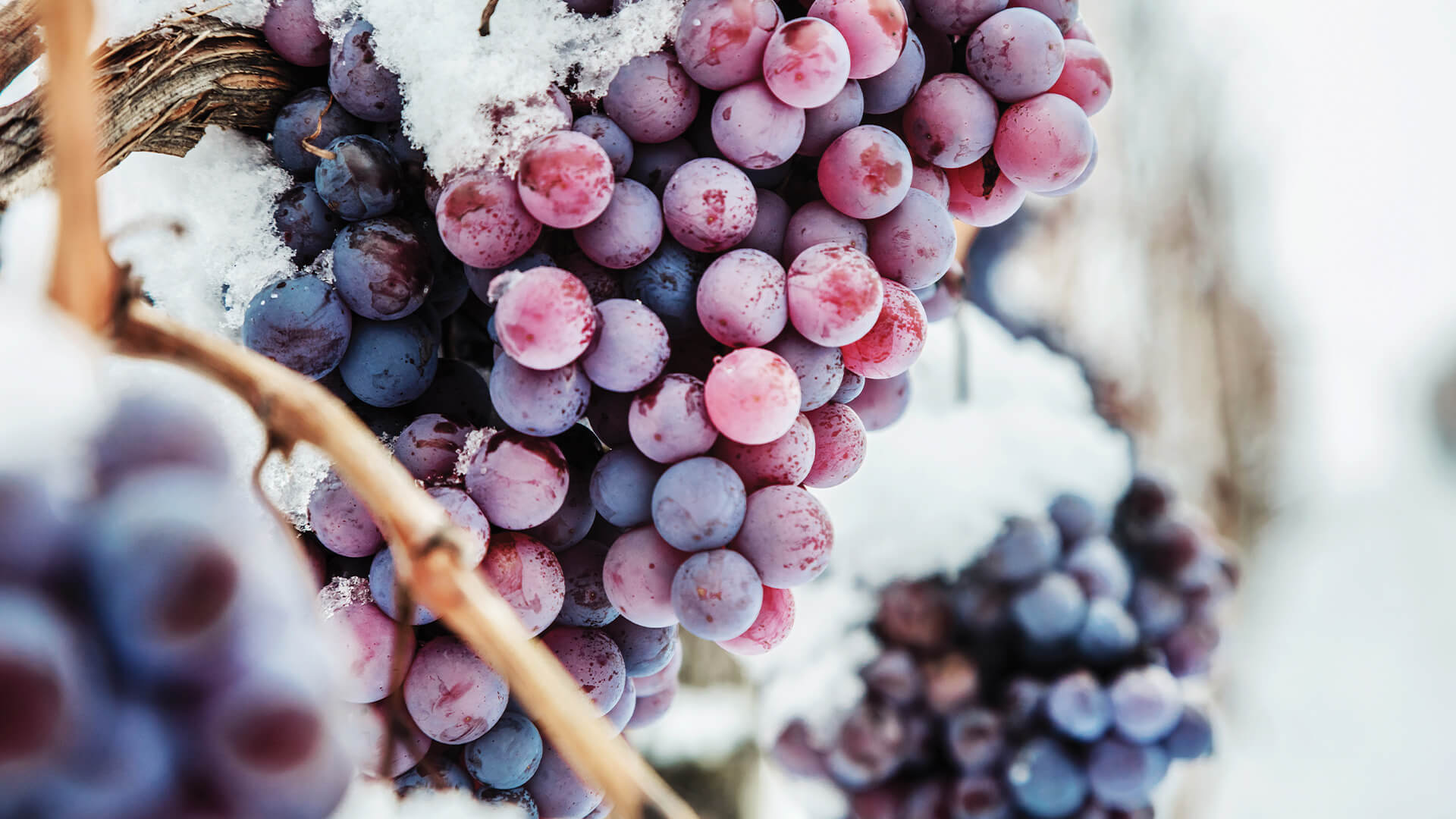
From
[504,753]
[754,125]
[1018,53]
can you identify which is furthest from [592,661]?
[1018,53]

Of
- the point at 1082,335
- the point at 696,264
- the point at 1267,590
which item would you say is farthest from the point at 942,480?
the point at 1267,590

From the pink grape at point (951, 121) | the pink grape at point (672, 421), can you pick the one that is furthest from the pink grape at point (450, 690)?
the pink grape at point (951, 121)

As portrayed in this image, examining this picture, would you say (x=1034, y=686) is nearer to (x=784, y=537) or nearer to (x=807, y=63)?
(x=784, y=537)

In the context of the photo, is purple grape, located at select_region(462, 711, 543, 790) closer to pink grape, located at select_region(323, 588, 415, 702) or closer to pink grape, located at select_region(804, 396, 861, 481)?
pink grape, located at select_region(323, 588, 415, 702)

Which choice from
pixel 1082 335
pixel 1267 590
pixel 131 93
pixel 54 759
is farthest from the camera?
pixel 1267 590

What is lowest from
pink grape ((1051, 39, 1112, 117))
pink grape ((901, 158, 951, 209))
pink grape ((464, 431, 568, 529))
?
pink grape ((464, 431, 568, 529))

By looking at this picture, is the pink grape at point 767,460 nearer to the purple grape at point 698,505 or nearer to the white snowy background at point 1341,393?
the purple grape at point 698,505

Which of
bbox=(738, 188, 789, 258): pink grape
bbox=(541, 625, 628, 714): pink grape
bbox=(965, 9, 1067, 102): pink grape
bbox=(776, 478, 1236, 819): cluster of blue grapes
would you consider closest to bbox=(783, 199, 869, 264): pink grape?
bbox=(738, 188, 789, 258): pink grape

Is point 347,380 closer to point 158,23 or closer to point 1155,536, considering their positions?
point 158,23
